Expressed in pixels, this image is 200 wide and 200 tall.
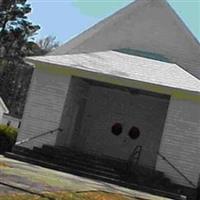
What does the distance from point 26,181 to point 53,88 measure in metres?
11.3

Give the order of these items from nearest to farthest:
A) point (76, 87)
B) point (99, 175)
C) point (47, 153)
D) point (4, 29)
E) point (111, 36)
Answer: point (99, 175), point (47, 153), point (76, 87), point (111, 36), point (4, 29)

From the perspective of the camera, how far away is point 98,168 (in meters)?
20.2

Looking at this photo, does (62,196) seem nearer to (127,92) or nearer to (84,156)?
(84,156)

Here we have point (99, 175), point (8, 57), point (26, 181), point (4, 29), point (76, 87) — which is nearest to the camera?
point (26, 181)

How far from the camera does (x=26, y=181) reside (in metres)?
11.3

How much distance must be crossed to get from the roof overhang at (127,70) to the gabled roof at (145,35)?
41.8 inches

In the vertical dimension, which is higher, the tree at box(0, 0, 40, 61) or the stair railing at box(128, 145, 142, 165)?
the tree at box(0, 0, 40, 61)

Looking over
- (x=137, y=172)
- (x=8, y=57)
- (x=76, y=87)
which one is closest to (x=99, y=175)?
(x=137, y=172)

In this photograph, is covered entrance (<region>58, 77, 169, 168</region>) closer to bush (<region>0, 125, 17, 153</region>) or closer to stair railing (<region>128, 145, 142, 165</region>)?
stair railing (<region>128, 145, 142, 165</region>)

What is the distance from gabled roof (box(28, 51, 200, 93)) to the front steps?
324cm

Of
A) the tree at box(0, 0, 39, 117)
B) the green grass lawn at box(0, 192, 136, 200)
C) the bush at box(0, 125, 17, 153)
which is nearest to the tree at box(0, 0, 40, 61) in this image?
the tree at box(0, 0, 39, 117)

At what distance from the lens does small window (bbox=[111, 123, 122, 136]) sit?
24219 mm

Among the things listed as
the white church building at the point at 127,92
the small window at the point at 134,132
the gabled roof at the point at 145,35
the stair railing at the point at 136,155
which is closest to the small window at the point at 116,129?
the white church building at the point at 127,92

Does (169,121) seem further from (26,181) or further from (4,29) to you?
(4,29)
